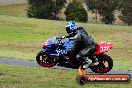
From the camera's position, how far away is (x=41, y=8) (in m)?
59.3

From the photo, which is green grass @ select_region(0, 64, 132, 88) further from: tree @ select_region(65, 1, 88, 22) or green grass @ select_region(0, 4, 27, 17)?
green grass @ select_region(0, 4, 27, 17)

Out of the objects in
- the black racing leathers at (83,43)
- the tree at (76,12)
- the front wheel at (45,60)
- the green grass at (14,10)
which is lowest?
the green grass at (14,10)

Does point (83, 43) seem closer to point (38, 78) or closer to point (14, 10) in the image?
point (38, 78)

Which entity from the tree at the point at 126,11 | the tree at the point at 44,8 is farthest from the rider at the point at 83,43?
the tree at the point at 44,8

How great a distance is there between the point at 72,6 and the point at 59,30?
61.1ft

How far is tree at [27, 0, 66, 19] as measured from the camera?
5969cm

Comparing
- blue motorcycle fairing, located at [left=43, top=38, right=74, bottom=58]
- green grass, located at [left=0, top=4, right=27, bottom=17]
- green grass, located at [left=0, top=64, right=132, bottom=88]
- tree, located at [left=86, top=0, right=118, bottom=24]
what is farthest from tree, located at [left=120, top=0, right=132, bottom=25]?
green grass, located at [left=0, top=64, right=132, bottom=88]

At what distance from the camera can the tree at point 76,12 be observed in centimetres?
5856

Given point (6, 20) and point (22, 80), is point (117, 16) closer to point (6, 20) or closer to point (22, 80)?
point (6, 20)

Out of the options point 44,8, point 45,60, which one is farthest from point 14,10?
point 45,60

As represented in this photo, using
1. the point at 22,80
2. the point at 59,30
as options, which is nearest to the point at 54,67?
the point at 22,80

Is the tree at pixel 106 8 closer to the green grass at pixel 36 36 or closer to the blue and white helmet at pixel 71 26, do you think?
the green grass at pixel 36 36

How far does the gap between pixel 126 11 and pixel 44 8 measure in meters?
11.4

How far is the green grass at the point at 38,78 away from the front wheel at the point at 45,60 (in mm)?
908
